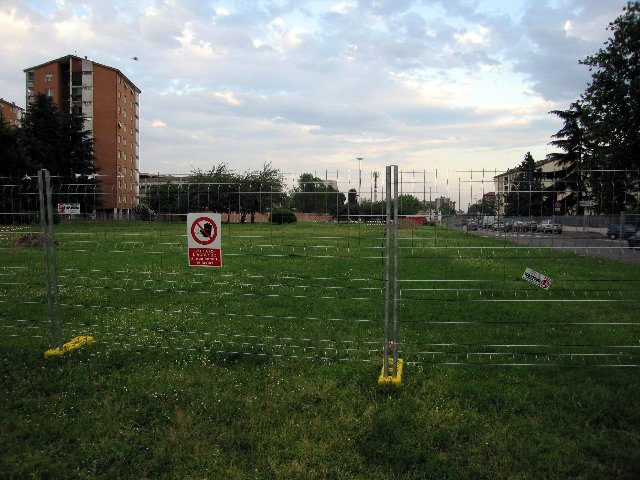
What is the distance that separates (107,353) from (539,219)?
5525 millimetres

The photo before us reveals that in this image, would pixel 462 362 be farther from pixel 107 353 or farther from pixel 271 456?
pixel 107 353

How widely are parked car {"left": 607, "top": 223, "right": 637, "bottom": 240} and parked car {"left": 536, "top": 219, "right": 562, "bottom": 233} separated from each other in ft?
1.77

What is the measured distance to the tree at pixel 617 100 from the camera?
32.0 meters

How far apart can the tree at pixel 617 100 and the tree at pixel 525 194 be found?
3057 centimetres

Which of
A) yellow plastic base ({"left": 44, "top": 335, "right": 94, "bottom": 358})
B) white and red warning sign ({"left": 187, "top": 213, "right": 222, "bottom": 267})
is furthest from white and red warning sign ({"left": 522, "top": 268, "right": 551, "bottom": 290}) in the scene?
yellow plastic base ({"left": 44, "top": 335, "right": 94, "bottom": 358})

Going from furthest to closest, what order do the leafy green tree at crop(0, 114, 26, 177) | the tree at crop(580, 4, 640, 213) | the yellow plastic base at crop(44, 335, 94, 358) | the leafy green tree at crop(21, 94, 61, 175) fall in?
the leafy green tree at crop(21, 94, 61, 175)
the leafy green tree at crop(0, 114, 26, 177)
the tree at crop(580, 4, 640, 213)
the yellow plastic base at crop(44, 335, 94, 358)

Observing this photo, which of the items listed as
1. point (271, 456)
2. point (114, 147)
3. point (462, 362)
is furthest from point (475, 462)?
point (114, 147)

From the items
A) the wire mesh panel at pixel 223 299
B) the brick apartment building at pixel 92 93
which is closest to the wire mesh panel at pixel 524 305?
the wire mesh panel at pixel 223 299

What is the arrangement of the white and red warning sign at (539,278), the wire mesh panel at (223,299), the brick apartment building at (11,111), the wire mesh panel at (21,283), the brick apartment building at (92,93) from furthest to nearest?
the brick apartment building at (11,111) → the brick apartment building at (92,93) → the wire mesh panel at (21,283) → the wire mesh panel at (223,299) → the white and red warning sign at (539,278)

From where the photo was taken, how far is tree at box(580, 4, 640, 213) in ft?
105

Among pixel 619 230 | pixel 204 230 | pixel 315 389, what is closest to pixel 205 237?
pixel 204 230

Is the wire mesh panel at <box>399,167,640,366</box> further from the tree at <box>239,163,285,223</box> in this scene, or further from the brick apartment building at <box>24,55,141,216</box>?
the brick apartment building at <box>24,55,141,216</box>

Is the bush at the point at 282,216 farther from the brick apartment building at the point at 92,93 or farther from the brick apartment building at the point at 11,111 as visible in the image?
the brick apartment building at the point at 11,111

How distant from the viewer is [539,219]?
18.1 feet
